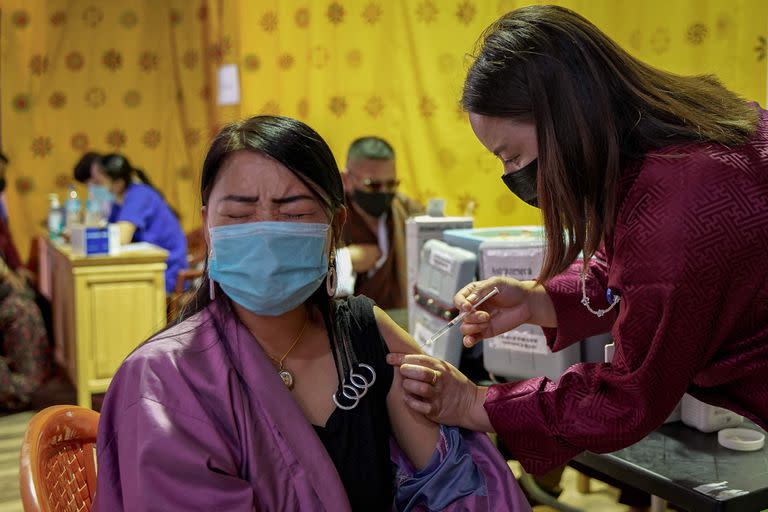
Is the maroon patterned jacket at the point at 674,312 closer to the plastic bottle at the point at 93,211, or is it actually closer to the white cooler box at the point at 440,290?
the white cooler box at the point at 440,290

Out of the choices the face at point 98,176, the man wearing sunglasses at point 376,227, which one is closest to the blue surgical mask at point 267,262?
the man wearing sunglasses at point 376,227

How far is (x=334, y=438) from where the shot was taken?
1.30 m

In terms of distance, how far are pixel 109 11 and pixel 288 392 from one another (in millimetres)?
5395

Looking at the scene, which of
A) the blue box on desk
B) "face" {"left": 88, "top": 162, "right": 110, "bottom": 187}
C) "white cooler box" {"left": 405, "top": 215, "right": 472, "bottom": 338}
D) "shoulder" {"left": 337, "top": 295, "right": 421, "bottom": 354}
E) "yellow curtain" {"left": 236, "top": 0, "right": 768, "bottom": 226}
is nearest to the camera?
"shoulder" {"left": 337, "top": 295, "right": 421, "bottom": 354}

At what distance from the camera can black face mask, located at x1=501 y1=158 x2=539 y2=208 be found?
48.8 inches

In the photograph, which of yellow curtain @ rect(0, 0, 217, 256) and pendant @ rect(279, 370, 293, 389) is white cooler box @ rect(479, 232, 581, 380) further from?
yellow curtain @ rect(0, 0, 217, 256)

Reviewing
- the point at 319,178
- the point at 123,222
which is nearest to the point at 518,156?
the point at 319,178

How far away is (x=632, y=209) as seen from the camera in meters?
1.16

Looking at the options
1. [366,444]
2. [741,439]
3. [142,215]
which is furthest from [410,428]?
[142,215]

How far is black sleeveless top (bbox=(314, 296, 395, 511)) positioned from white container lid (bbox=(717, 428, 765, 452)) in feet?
2.29

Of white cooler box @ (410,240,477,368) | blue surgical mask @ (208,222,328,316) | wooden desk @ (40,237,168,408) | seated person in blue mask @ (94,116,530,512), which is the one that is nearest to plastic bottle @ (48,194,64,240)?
wooden desk @ (40,237,168,408)

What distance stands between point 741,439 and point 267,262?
101cm

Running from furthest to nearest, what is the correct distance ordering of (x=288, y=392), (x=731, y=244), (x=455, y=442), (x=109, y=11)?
1. (x=109, y=11)
2. (x=455, y=442)
3. (x=288, y=392)
4. (x=731, y=244)

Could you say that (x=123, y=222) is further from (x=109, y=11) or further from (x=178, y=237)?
(x=109, y=11)
